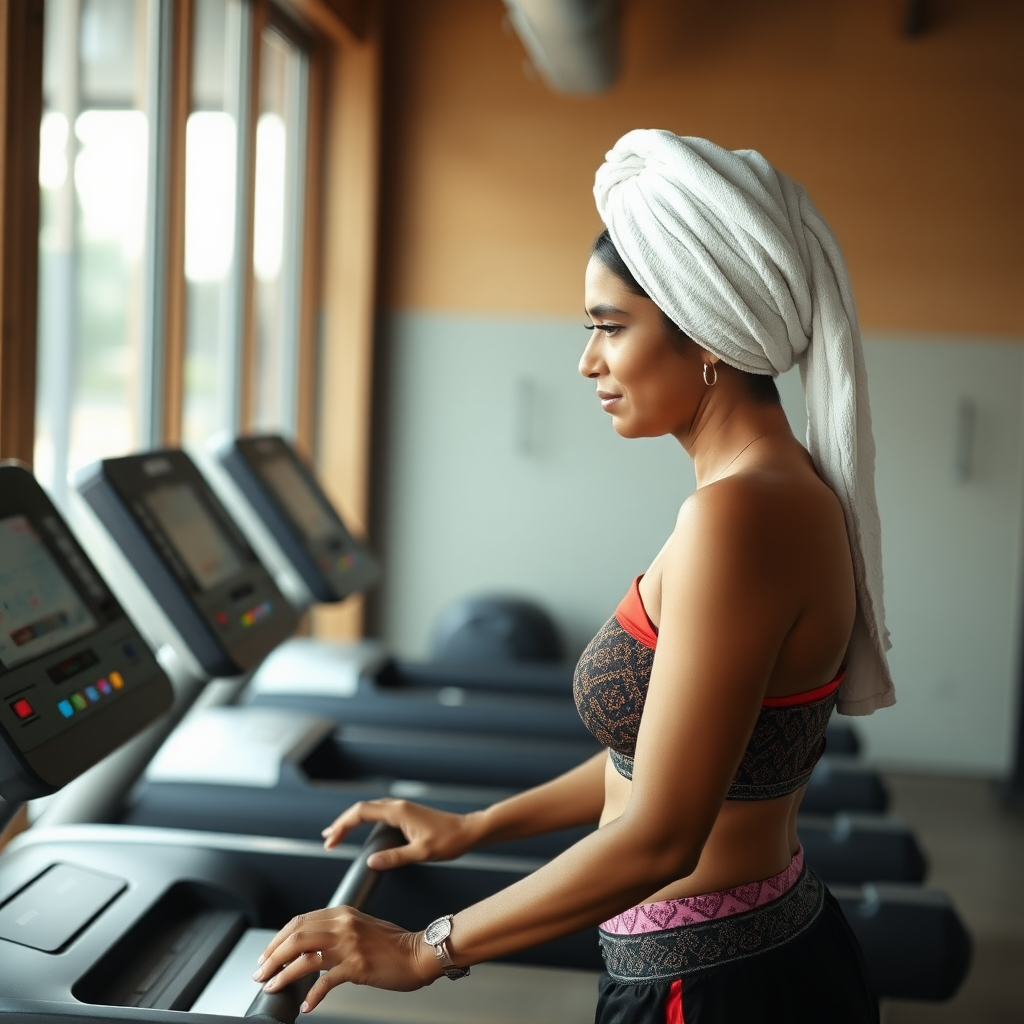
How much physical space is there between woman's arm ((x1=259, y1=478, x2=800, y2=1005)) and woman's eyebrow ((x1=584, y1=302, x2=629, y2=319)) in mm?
236

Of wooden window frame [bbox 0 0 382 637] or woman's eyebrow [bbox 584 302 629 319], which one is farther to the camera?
wooden window frame [bbox 0 0 382 637]

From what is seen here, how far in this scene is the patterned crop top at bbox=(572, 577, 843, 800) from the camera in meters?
1.26

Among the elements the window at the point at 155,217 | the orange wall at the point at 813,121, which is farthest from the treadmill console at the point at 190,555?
the orange wall at the point at 813,121

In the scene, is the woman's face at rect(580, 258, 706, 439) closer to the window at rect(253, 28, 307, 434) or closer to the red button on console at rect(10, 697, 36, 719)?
the red button on console at rect(10, 697, 36, 719)

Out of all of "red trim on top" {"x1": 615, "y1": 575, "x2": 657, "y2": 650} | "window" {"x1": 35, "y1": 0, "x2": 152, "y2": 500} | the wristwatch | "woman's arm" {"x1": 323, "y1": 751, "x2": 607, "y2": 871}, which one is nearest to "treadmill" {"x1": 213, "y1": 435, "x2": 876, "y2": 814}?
"window" {"x1": 35, "y1": 0, "x2": 152, "y2": 500}

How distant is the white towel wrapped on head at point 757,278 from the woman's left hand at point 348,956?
0.58m

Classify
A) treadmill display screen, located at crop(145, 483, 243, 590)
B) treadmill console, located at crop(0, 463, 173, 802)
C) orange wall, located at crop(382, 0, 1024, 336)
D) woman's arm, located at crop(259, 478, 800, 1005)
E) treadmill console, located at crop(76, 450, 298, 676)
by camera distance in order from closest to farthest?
1. woman's arm, located at crop(259, 478, 800, 1005)
2. treadmill console, located at crop(0, 463, 173, 802)
3. treadmill console, located at crop(76, 450, 298, 676)
4. treadmill display screen, located at crop(145, 483, 243, 590)
5. orange wall, located at crop(382, 0, 1024, 336)

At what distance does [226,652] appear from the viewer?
80.7 inches

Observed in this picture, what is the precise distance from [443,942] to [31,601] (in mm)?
713

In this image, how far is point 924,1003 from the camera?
2.94 m

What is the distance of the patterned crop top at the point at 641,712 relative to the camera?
1259 mm

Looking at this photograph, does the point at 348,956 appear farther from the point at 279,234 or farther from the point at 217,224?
the point at 279,234

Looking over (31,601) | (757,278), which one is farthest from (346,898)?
(757,278)

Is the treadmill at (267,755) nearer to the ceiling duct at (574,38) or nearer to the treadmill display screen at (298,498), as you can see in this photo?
the treadmill display screen at (298,498)
